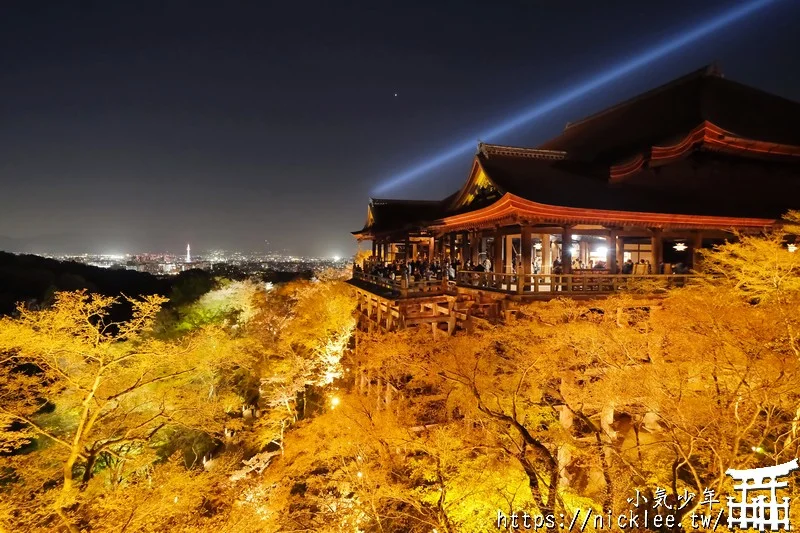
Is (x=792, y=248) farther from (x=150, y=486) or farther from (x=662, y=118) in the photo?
(x=150, y=486)

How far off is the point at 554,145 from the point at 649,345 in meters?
19.3

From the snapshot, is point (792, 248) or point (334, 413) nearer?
point (792, 248)

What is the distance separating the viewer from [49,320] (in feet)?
32.8

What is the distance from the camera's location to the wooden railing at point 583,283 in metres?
13.6

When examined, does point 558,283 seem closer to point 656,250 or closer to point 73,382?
point 656,250

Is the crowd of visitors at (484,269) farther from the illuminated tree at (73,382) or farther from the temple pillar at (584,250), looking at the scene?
the illuminated tree at (73,382)

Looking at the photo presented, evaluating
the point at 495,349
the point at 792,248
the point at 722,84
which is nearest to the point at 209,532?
the point at 495,349

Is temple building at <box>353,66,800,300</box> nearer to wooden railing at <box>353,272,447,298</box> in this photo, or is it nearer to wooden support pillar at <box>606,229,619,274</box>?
wooden support pillar at <box>606,229,619,274</box>

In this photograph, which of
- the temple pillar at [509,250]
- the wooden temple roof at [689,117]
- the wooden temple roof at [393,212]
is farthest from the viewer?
the wooden temple roof at [393,212]

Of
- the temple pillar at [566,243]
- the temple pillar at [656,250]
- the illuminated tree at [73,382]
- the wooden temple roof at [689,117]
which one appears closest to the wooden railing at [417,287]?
the temple pillar at [566,243]

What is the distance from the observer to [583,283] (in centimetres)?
1435

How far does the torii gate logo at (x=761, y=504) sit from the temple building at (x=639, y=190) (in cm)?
673

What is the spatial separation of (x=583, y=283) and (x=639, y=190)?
605cm

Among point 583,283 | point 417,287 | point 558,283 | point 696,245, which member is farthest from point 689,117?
point 417,287
